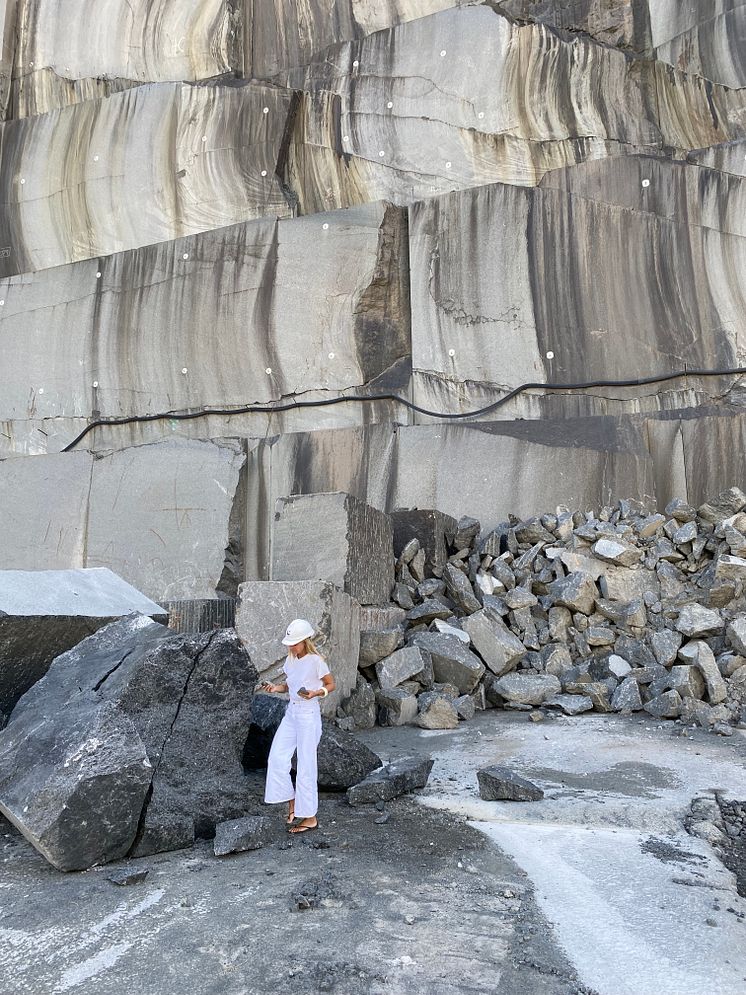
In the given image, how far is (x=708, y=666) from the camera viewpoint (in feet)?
14.9

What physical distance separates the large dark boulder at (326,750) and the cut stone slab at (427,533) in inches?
90.3

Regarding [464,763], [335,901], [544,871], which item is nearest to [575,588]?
[464,763]

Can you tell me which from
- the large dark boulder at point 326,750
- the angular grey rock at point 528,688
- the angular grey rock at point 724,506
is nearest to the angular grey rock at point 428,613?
the angular grey rock at point 528,688

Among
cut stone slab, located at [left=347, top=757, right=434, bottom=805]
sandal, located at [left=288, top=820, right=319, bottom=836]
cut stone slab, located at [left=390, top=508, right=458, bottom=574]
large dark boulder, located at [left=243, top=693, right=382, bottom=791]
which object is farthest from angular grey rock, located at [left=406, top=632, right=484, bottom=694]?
sandal, located at [left=288, top=820, right=319, bottom=836]

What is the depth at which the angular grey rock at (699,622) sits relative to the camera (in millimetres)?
4902

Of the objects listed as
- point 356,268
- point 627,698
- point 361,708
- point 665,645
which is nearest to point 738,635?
point 665,645

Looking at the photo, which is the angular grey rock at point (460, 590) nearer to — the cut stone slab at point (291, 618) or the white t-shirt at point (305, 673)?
the cut stone slab at point (291, 618)

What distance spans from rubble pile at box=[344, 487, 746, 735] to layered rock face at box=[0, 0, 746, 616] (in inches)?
20.4

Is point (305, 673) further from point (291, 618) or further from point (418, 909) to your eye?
point (291, 618)

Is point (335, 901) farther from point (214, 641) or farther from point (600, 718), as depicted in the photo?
point (600, 718)

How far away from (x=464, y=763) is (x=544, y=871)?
1.22 m

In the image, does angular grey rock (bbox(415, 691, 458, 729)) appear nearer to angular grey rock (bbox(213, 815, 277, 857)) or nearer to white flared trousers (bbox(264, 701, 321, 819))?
white flared trousers (bbox(264, 701, 321, 819))

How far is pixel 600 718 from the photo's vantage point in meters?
4.52

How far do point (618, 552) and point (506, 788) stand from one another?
8.78 feet
